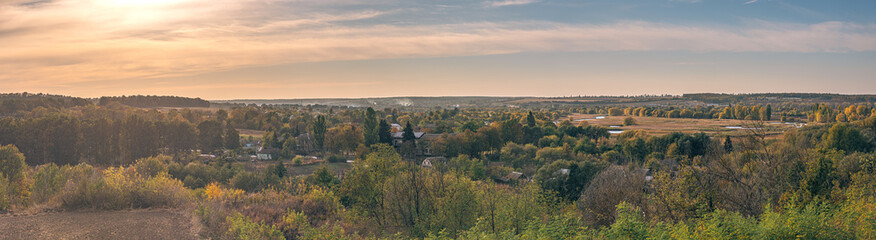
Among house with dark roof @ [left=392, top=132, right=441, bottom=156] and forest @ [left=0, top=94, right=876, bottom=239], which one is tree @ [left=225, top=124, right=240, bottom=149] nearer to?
forest @ [left=0, top=94, right=876, bottom=239]

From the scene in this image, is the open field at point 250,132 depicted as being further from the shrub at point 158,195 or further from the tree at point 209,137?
the shrub at point 158,195

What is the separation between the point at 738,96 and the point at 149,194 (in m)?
209

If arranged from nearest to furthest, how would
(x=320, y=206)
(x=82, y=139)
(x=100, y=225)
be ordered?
1. (x=100, y=225)
2. (x=320, y=206)
3. (x=82, y=139)

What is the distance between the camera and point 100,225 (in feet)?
51.6

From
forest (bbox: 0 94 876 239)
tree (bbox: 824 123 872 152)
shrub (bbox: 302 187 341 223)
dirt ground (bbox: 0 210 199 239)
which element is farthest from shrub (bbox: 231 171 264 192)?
tree (bbox: 824 123 872 152)

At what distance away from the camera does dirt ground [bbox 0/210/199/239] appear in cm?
1466

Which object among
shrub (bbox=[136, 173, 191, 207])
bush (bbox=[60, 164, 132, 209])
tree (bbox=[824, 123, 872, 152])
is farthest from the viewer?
tree (bbox=[824, 123, 872, 152])

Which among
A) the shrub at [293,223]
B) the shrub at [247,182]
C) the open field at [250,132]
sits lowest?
the open field at [250,132]

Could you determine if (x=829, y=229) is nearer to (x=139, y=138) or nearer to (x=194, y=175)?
(x=194, y=175)

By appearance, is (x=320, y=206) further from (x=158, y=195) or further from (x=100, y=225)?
(x=100, y=225)

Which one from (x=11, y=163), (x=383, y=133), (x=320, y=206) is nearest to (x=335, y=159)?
(x=383, y=133)

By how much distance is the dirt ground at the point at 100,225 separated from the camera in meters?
14.7

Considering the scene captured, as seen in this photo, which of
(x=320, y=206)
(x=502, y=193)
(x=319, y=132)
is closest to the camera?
(x=320, y=206)

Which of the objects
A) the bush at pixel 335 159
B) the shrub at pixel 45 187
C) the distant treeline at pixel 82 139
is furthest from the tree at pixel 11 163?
the bush at pixel 335 159
